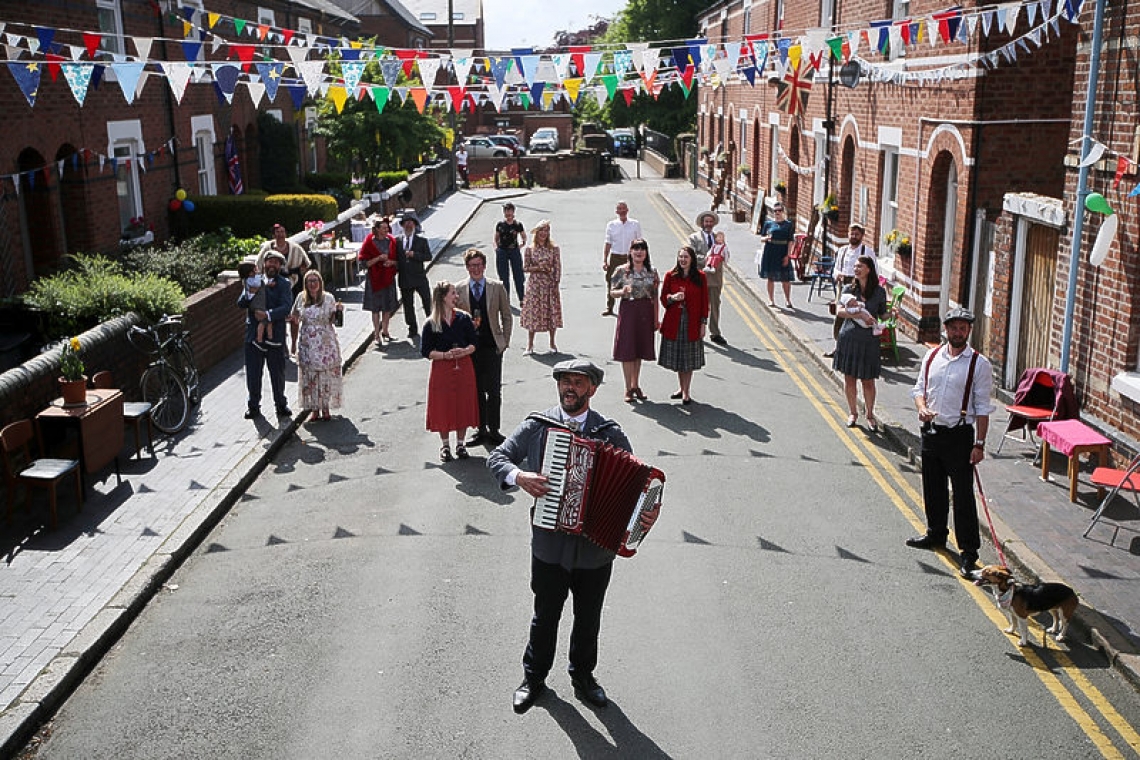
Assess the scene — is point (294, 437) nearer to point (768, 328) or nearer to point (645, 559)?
point (645, 559)

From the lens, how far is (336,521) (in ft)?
32.0

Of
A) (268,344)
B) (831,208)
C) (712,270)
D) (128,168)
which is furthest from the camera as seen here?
(831,208)

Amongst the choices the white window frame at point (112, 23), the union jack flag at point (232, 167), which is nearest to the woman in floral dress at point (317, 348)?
the white window frame at point (112, 23)

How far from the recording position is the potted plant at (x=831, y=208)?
22531 millimetres

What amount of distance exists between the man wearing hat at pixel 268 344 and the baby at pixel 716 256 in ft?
21.0

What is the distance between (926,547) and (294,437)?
6864mm

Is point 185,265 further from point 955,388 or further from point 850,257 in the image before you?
point 955,388

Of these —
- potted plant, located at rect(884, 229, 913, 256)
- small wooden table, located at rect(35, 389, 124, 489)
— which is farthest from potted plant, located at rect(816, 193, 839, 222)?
small wooden table, located at rect(35, 389, 124, 489)

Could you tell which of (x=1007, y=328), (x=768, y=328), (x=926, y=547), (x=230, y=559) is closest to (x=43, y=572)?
(x=230, y=559)

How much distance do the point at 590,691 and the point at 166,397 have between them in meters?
7.18

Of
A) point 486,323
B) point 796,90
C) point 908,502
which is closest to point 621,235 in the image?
point 486,323

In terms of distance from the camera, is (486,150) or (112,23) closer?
(112,23)

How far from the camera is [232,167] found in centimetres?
2648

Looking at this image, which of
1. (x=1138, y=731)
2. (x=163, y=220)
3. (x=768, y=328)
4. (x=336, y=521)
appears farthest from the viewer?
(x=163, y=220)
